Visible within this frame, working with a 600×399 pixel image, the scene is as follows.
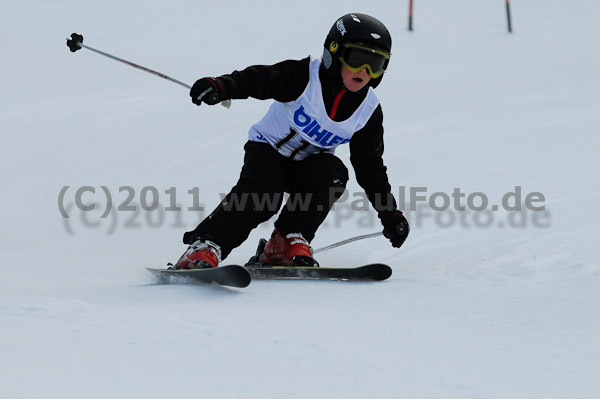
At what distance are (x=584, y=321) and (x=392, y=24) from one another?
32.6 ft

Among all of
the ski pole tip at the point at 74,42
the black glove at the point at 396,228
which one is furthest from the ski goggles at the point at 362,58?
the ski pole tip at the point at 74,42

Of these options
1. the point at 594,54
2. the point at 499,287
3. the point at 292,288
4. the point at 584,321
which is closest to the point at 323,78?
the point at 292,288

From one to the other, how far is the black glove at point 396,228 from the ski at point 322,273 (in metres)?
0.28

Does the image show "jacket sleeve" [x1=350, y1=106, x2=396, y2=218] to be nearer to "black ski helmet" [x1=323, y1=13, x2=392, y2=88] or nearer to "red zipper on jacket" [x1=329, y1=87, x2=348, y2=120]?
"red zipper on jacket" [x1=329, y1=87, x2=348, y2=120]

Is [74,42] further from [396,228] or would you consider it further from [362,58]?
[396,228]

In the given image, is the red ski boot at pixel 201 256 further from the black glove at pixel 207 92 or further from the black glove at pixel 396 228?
the black glove at pixel 396 228

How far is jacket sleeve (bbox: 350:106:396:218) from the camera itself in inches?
147

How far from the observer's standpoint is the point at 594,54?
1095cm

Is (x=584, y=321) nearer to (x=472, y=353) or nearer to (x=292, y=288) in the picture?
(x=472, y=353)

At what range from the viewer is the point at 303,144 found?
12.1ft

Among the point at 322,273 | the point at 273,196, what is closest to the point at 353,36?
the point at 273,196

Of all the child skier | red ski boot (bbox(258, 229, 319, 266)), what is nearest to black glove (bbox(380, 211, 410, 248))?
the child skier

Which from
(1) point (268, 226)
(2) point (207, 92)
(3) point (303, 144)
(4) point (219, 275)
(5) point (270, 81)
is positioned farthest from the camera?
(1) point (268, 226)

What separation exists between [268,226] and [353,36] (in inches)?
79.9
